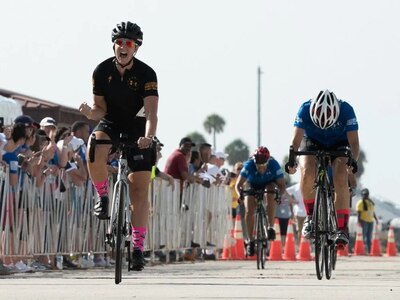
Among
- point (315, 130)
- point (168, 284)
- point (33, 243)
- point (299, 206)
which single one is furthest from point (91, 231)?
point (299, 206)

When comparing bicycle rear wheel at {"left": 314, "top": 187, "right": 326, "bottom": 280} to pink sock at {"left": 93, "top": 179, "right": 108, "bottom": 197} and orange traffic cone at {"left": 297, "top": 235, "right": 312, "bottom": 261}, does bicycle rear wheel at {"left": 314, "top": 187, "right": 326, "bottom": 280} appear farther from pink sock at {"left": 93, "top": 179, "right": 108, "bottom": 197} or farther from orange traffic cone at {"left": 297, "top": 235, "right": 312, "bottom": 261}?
orange traffic cone at {"left": 297, "top": 235, "right": 312, "bottom": 261}

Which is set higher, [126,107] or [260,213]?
[126,107]

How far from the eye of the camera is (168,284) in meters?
14.3

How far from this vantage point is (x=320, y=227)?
640 inches

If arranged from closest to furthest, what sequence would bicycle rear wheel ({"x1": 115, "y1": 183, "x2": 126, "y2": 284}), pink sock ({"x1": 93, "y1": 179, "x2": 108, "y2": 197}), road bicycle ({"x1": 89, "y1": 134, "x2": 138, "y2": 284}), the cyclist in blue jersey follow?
bicycle rear wheel ({"x1": 115, "y1": 183, "x2": 126, "y2": 284}), road bicycle ({"x1": 89, "y1": 134, "x2": 138, "y2": 284}), pink sock ({"x1": 93, "y1": 179, "x2": 108, "y2": 197}), the cyclist in blue jersey

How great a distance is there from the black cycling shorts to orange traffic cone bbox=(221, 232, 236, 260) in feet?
51.1

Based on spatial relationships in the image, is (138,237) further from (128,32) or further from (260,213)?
(260,213)

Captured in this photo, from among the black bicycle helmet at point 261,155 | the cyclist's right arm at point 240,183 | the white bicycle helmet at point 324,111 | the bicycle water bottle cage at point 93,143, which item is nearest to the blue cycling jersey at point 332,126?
the white bicycle helmet at point 324,111

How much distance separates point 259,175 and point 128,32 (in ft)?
33.7

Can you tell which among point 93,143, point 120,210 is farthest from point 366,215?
point 120,210

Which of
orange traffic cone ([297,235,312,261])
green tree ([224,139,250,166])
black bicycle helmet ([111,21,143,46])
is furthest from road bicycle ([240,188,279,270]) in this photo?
green tree ([224,139,250,166])

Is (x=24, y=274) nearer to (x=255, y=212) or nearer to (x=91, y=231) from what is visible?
(x=91, y=231)

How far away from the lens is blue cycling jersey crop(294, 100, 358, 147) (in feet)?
54.3

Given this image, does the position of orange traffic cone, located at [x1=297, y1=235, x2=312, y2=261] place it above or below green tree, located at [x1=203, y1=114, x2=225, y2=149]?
below
